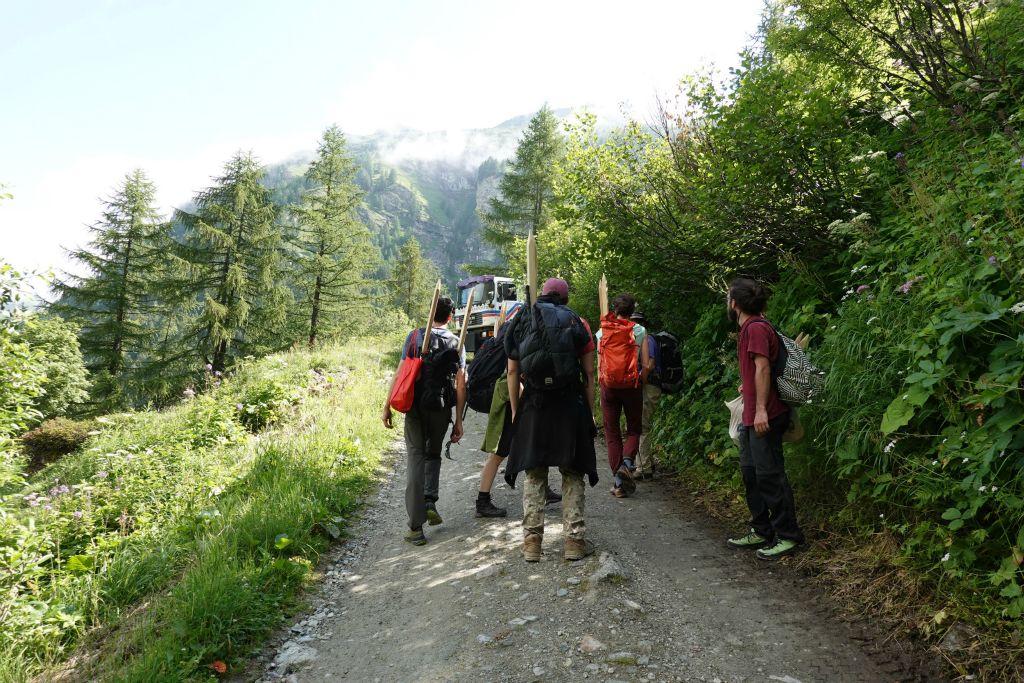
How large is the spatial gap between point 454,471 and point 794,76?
625cm

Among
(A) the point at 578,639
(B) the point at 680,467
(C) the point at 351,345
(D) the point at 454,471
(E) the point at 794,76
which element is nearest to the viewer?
(A) the point at 578,639

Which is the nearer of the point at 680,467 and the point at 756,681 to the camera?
the point at 756,681

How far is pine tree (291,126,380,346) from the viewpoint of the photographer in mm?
29750

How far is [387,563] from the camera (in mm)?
5156

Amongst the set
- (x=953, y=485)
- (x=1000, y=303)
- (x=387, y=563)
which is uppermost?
(x=1000, y=303)

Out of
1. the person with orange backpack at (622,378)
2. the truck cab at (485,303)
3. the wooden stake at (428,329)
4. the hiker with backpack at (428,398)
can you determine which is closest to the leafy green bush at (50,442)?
the truck cab at (485,303)

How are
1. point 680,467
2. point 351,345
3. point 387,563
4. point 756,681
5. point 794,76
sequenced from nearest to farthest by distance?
point 756,681 → point 387,563 → point 794,76 → point 680,467 → point 351,345

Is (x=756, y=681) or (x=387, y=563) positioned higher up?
(x=756, y=681)

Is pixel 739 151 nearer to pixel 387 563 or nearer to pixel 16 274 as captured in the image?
pixel 387 563

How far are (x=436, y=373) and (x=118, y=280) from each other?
32.6 meters

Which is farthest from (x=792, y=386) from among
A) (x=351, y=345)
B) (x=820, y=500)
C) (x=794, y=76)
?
(x=351, y=345)

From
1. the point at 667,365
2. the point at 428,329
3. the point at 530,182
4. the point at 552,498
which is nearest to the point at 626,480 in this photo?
the point at 552,498

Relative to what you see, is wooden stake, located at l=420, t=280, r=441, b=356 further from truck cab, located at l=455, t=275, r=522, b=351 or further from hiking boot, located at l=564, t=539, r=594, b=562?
truck cab, located at l=455, t=275, r=522, b=351

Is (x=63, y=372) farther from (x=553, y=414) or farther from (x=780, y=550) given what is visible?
(x=780, y=550)
